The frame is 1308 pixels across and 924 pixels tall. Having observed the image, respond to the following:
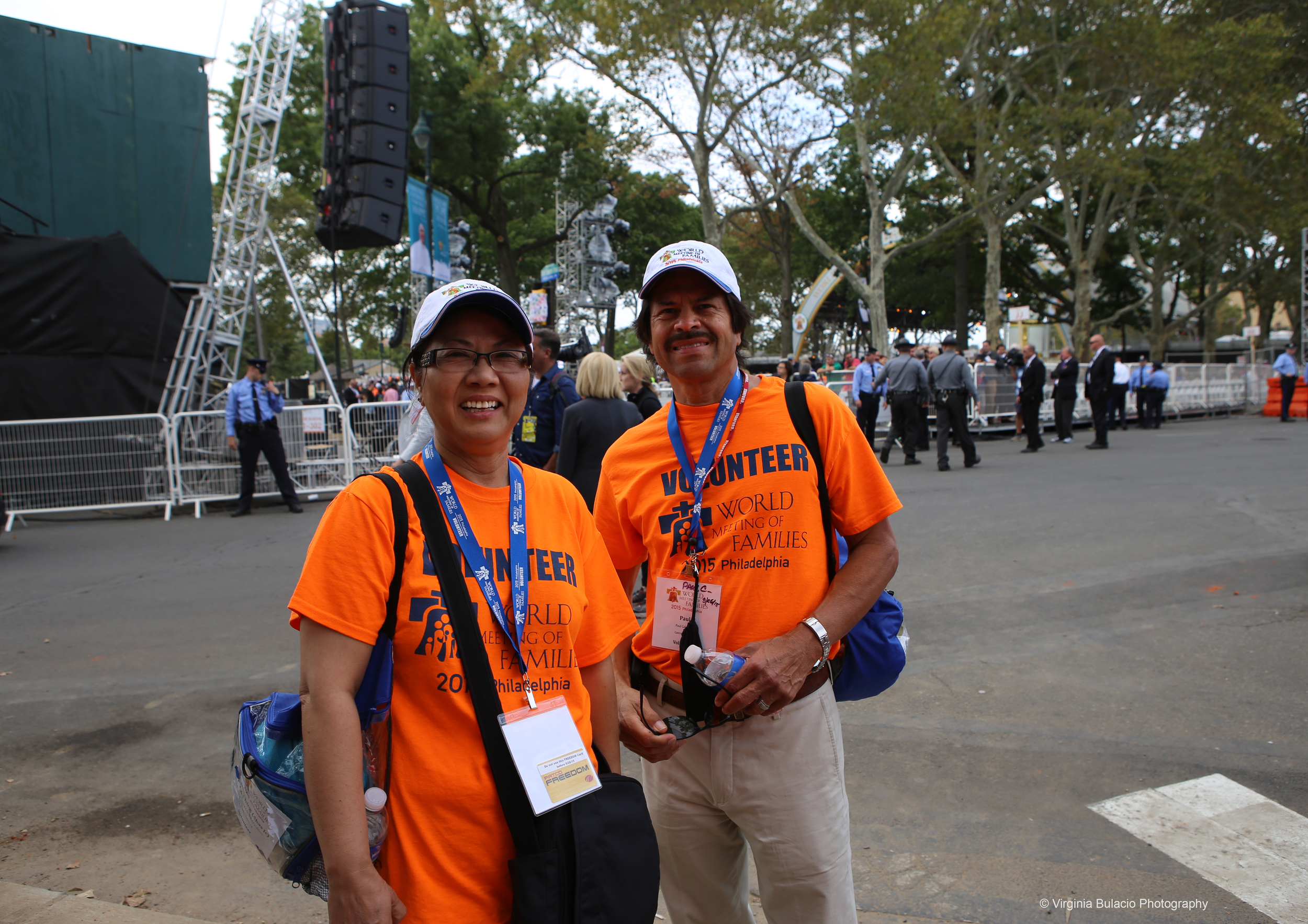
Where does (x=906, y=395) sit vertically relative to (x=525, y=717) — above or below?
above

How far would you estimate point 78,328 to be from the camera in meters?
14.9

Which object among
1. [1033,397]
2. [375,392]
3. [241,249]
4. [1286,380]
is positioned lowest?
[1033,397]

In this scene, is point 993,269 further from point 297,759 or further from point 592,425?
point 297,759

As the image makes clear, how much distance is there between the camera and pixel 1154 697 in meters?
4.32

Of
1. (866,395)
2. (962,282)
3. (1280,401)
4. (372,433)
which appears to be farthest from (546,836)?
(962,282)

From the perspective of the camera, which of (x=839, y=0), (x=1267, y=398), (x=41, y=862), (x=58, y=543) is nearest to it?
(x=41, y=862)

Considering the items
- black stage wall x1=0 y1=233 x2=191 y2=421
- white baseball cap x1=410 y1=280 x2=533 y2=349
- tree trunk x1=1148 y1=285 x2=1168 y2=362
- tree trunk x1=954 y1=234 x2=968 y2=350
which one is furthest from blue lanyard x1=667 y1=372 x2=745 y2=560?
tree trunk x1=1148 y1=285 x2=1168 y2=362

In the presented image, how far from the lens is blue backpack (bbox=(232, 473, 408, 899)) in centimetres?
147

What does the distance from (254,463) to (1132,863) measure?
1143 centimetres

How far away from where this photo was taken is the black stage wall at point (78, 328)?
1425 centimetres

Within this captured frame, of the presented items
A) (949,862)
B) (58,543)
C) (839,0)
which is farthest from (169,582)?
(839,0)

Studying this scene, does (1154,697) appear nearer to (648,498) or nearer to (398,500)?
(648,498)

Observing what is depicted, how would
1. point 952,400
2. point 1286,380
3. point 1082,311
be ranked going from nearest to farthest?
1. point 952,400
2. point 1286,380
3. point 1082,311

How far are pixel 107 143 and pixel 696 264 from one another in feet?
63.1
